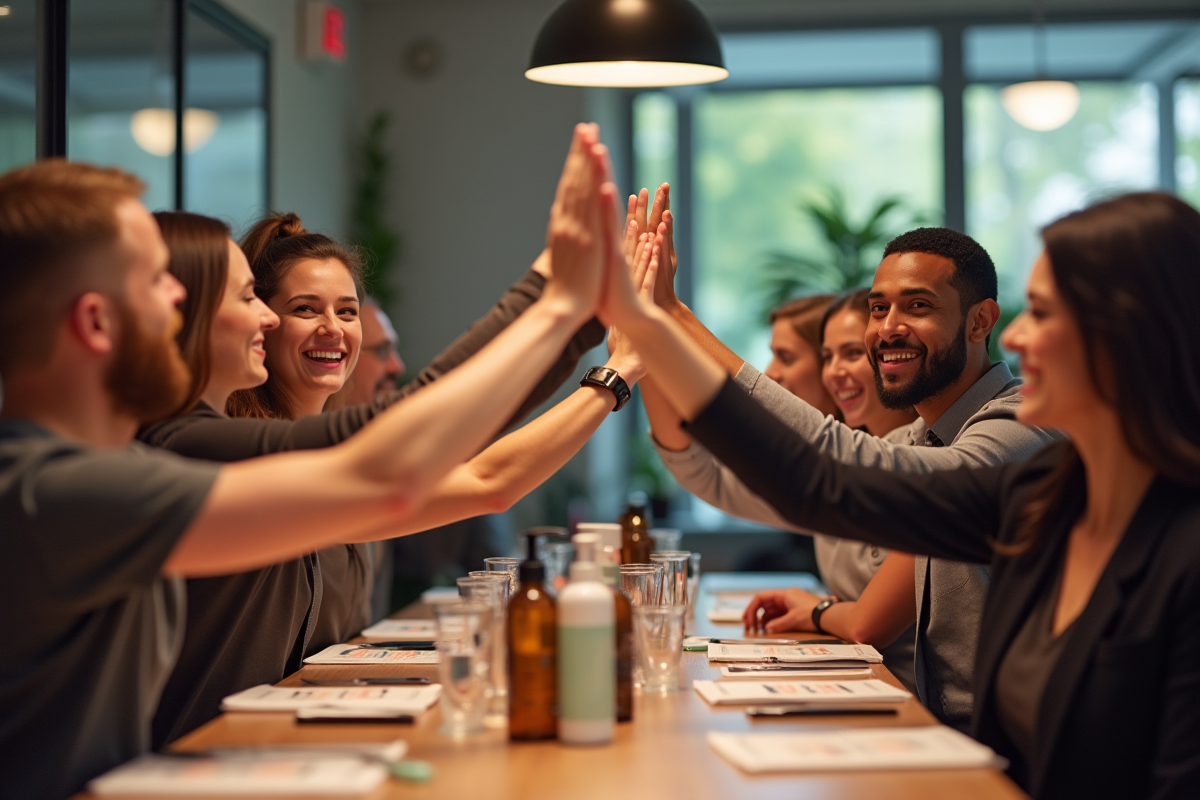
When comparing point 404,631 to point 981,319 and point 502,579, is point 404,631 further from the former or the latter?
point 981,319

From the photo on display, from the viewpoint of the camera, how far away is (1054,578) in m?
1.61

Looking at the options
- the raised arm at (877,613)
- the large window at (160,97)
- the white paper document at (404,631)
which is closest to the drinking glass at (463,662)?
the white paper document at (404,631)

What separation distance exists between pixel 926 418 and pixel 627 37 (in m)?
1.12

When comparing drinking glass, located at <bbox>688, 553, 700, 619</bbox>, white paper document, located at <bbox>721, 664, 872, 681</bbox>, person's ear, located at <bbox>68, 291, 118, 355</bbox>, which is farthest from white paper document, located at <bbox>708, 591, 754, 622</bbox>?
person's ear, located at <bbox>68, 291, 118, 355</bbox>

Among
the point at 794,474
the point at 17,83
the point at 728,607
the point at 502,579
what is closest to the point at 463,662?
the point at 502,579

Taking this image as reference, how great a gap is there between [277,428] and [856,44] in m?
5.92

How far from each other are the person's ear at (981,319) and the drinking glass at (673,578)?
38.2 inches

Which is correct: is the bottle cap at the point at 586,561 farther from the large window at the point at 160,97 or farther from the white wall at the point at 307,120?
the white wall at the point at 307,120

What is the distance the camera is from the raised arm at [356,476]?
128 centimetres

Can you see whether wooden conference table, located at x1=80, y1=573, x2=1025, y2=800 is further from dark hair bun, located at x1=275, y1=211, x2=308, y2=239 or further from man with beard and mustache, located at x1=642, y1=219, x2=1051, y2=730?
dark hair bun, located at x1=275, y1=211, x2=308, y2=239

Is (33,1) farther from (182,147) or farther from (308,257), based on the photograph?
(308,257)

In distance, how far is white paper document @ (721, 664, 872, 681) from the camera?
6.13 feet

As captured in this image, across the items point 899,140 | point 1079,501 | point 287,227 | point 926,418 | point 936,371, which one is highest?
point 899,140

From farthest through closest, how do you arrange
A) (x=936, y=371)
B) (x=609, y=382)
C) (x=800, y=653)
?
(x=936, y=371) < (x=609, y=382) < (x=800, y=653)
